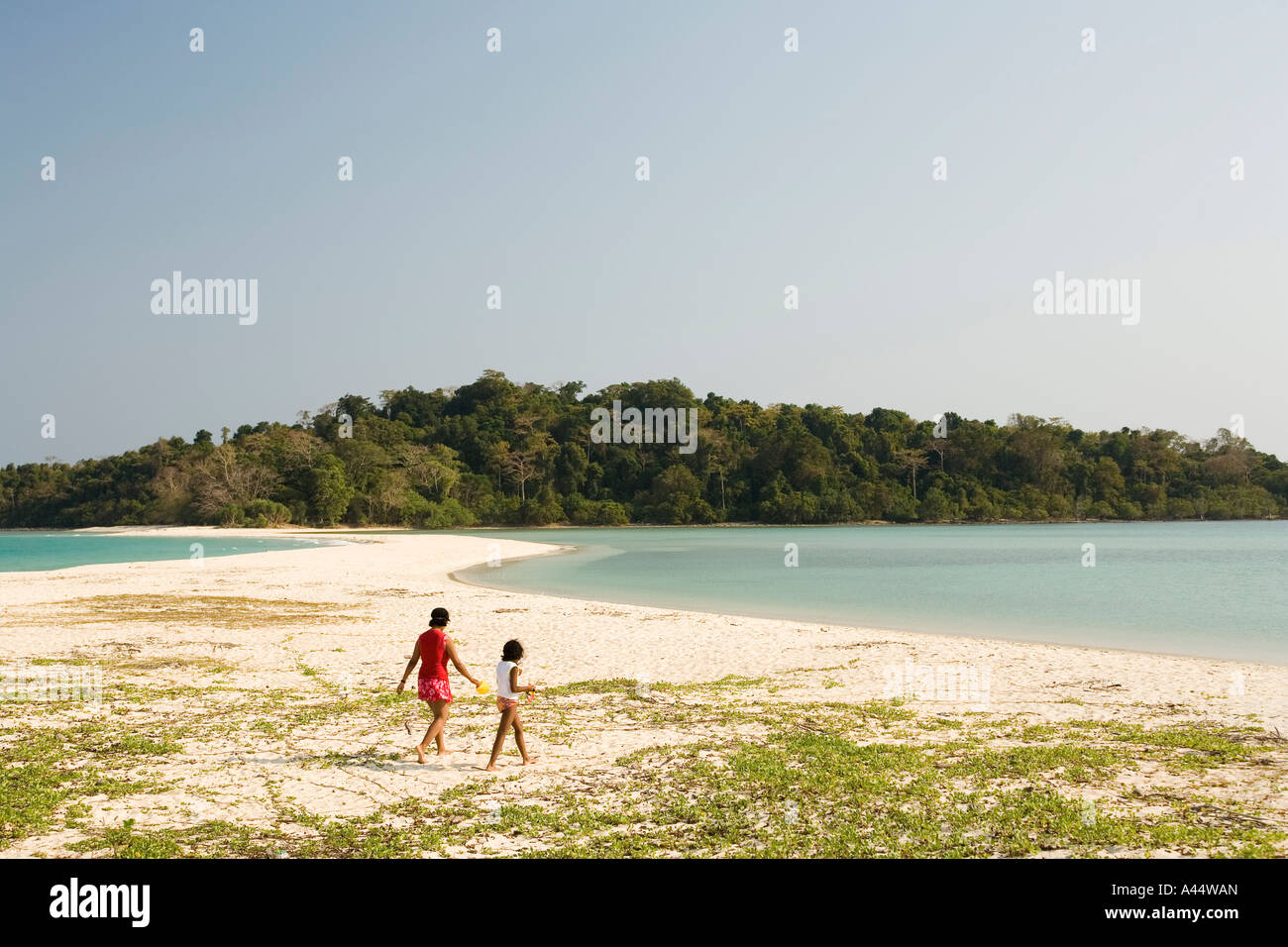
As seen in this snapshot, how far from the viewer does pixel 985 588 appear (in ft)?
93.8

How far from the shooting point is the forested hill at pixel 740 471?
9919 centimetres

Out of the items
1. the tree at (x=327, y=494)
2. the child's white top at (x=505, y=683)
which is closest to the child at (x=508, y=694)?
the child's white top at (x=505, y=683)

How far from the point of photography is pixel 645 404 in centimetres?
11112

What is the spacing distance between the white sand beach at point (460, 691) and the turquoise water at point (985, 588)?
3.28 m

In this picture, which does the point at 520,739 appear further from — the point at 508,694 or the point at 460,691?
the point at 460,691

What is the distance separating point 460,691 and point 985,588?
72.0 feet

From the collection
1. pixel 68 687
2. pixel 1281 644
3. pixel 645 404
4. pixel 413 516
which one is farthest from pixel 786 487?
pixel 68 687

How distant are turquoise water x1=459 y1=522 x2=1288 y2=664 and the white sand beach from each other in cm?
328

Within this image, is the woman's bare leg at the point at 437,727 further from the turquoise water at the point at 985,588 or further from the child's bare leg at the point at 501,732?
the turquoise water at the point at 985,588
